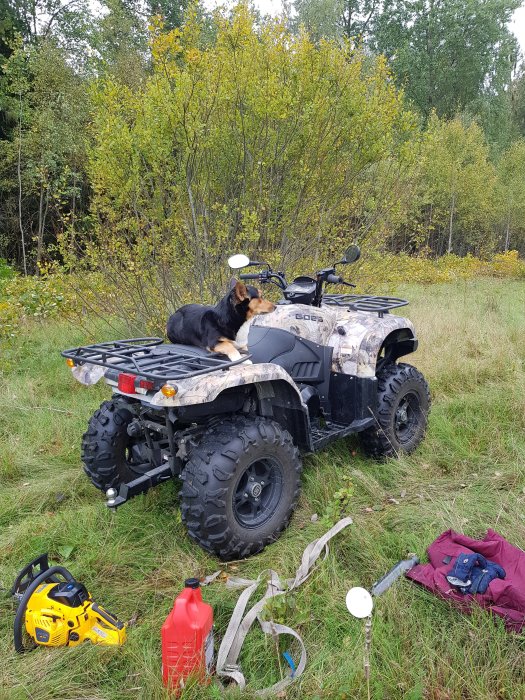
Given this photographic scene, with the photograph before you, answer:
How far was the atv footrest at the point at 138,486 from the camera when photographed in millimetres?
2283

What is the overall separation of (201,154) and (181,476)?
155 inches

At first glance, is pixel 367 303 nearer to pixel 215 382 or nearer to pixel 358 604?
pixel 215 382

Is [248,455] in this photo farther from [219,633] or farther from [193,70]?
[193,70]

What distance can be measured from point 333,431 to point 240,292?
1150 millimetres

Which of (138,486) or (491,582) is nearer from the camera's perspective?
(491,582)

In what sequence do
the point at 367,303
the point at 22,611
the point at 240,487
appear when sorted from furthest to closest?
the point at 367,303 < the point at 240,487 < the point at 22,611

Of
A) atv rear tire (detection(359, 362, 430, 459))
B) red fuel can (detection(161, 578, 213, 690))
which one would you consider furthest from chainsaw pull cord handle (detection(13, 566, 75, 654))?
atv rear tire (detection(359, 362, 430, 459))

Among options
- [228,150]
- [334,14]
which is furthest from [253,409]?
[334,14]

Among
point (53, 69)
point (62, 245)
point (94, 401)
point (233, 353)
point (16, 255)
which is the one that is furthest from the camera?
point (16, 255)

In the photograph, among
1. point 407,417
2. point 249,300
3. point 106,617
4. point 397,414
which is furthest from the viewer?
point 407,417

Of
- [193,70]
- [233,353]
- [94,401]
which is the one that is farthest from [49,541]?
[193,70]

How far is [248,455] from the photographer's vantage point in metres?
2.46

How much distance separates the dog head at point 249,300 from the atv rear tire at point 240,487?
64 centimetres

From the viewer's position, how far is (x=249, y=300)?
2.85 metres
